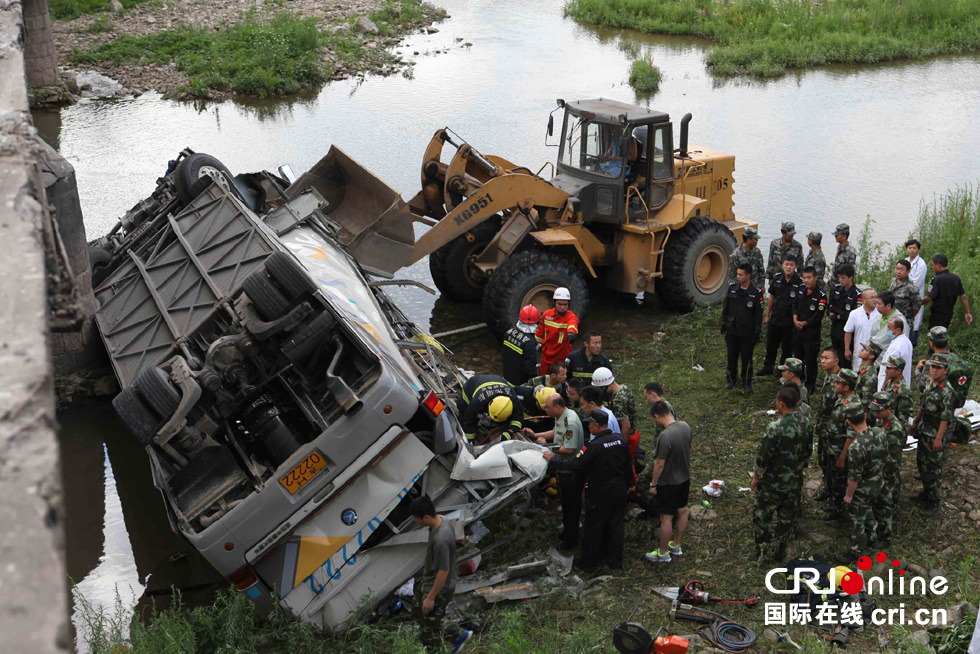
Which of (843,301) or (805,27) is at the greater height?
(805,27)

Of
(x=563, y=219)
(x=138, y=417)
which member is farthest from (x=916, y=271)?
(x=138, y=417)

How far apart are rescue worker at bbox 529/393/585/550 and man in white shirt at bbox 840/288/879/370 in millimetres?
2943

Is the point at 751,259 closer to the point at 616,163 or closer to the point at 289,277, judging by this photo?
the point at 616,163

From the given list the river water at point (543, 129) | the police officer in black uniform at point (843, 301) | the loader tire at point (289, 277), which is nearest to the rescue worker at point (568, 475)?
the loader tire at point (289, 277)

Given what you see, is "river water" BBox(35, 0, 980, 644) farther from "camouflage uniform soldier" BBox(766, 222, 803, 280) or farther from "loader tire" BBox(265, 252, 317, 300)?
"loader tire" BBox(265, 252, 317, 300)

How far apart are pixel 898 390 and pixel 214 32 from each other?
77.9 ft

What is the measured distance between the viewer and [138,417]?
20.3 feet

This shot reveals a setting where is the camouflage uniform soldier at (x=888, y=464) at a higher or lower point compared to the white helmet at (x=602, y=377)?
lower

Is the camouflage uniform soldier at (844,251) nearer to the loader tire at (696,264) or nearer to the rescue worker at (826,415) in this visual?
the loader tire at (696,264)

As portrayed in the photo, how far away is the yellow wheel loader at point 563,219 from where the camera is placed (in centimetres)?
1027

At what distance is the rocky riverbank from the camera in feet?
77.2

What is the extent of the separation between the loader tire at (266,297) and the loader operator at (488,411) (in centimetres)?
174

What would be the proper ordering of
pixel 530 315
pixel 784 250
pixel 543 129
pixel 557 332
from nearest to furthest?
pixel 530 315 < pixel 557 332 < pixel 784 250 < pixel 543 129

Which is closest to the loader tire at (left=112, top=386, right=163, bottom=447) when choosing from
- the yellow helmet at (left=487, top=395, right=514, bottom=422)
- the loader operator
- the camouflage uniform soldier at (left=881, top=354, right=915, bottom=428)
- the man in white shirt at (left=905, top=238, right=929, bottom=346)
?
the loader operator
